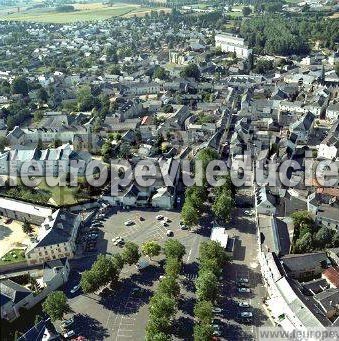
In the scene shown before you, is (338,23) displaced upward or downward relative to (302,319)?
upward

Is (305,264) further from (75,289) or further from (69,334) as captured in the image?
(69,334)

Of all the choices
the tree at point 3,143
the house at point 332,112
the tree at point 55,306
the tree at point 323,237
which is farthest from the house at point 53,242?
the house at point 332,112

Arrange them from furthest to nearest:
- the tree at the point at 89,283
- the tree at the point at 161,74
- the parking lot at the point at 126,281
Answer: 1. the tree at the point at 161,74
2. the tree at the point at 89,283
3. the parking lot at the point at 126,281

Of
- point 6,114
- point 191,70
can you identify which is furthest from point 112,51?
point 6,114

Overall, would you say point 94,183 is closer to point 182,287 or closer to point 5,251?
point 5,251

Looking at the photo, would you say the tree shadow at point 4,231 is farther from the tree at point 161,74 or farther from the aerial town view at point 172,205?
the tree at point 161,74

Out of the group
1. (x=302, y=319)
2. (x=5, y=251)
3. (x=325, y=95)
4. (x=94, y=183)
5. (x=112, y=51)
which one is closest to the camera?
(x=302, y=319)

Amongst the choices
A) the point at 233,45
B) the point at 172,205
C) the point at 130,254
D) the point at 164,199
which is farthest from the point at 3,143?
the point at 233,45
